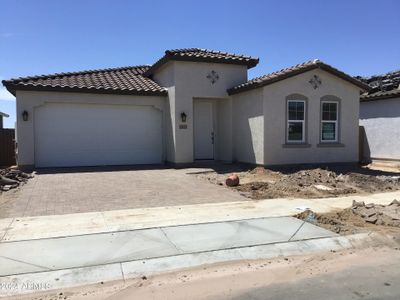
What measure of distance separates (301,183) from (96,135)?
349 inches

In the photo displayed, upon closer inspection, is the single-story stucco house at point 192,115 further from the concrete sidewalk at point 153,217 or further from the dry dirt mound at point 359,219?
the dry dirt mound at point 359,219

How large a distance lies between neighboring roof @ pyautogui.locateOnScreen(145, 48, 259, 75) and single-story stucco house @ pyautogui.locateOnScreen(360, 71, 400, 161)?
21.7 feet

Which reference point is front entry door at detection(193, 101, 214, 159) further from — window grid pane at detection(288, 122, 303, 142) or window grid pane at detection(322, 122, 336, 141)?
window grid pane at detection(322, 122, 336, 141)

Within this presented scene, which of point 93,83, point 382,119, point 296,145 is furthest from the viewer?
point 382,119

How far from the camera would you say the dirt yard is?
11.7 meters

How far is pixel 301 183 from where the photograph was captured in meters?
12.8

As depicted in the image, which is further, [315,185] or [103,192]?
[315,185]

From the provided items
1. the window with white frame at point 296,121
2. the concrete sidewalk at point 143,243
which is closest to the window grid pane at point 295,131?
the window with white frame at point 296,121

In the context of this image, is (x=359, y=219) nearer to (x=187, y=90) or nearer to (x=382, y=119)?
(x=187, y=90)

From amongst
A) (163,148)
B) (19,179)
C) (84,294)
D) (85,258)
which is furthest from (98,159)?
(84,294)

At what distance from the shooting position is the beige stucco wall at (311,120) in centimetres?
1567

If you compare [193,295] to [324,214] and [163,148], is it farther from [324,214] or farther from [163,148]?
[163,148]

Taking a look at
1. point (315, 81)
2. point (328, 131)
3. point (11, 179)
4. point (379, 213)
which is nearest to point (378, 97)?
point (328, 131)

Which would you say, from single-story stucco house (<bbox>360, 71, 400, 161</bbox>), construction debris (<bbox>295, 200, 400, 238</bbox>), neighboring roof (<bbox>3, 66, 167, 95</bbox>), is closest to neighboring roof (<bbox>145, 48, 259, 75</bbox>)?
neighboring roof (<bbox>3, 66, 167, 95</bbox>)
